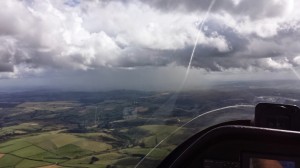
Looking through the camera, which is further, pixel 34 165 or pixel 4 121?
pixel 4 121

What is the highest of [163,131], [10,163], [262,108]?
[262,108]

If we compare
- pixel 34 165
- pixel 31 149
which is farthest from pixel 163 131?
pixel 31 149

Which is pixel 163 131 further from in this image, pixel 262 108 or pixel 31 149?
pixel 31 149

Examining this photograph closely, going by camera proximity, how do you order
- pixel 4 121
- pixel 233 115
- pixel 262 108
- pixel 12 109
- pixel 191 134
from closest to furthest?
pixel 262 108 → pixel 191 134 → pixel 233 115 → pixel 4 121 → pixel 12 109

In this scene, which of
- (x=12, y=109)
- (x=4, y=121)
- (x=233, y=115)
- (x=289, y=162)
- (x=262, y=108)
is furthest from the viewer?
(x=12, y=109)

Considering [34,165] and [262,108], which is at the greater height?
[262,108]

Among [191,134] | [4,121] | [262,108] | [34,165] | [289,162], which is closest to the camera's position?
[289,162]

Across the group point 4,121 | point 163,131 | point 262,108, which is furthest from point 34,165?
point 4,121

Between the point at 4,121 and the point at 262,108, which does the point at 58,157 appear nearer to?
the point at 262,108

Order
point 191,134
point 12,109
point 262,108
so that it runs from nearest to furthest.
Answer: point 262,108 → point 191,134 → point 12,109
